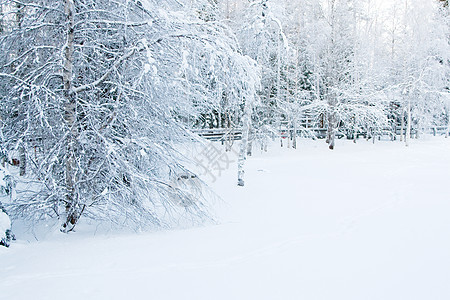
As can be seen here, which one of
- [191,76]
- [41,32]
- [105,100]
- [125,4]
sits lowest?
[105,100]

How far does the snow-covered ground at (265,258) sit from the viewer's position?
3238mm

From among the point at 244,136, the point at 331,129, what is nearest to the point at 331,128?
the point at 331,129

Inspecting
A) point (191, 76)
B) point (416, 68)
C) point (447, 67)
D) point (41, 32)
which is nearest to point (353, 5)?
point (416, 68)

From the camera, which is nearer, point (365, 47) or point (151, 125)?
point (151, 125)

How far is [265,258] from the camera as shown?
409 centimetres

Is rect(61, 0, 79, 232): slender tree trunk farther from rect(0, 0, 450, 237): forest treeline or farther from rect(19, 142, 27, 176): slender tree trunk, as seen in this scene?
rect(19, 142, 27, 176): slender tree trunk

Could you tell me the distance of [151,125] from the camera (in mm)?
5660

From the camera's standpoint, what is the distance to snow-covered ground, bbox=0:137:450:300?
10.6 ft

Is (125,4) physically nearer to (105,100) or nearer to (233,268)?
(105,100)

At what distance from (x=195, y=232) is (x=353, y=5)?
22961mm

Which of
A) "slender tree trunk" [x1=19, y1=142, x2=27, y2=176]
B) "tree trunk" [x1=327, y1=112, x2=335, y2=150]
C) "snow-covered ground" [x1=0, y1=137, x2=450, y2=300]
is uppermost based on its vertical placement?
"tree trunk" [x1=327, y1=112, x2=335, y2=150]

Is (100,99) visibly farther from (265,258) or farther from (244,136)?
(244,136)

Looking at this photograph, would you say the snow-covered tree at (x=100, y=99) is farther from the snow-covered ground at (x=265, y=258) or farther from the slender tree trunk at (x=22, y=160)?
the snow-covered ground at (x=265, y=258)

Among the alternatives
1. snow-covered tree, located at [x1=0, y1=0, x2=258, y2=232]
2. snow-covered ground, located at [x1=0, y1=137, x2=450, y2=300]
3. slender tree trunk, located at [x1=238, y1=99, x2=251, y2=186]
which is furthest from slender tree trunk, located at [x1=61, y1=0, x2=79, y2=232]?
slender tree trunk, located at [x1=238, y1=99, x2=251, y2=186]
